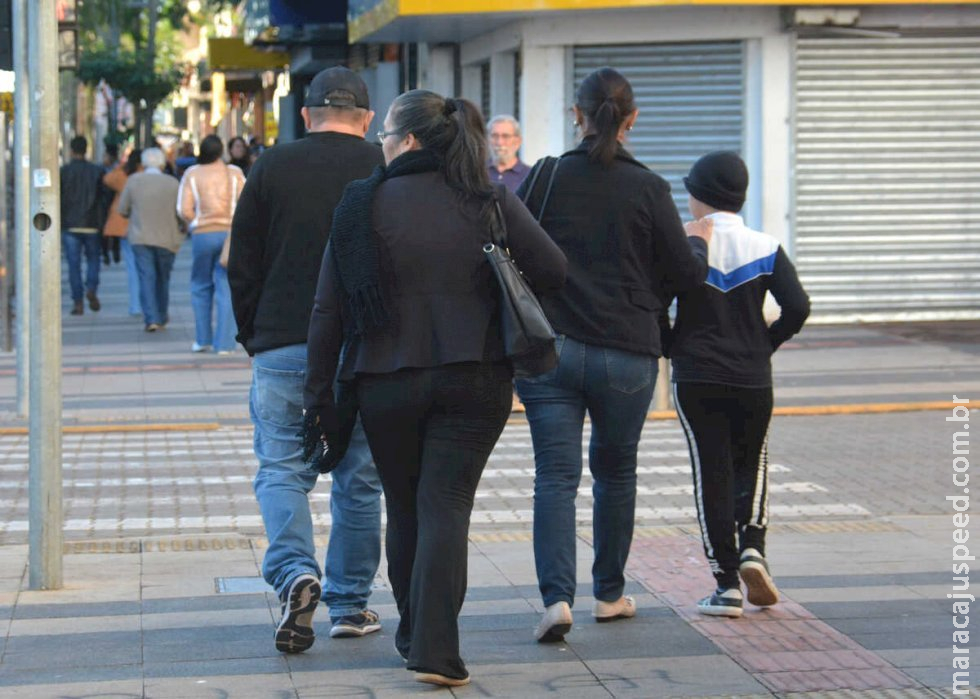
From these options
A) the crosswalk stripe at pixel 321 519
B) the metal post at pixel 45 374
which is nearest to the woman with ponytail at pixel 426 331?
the metal post at pixel 45 374

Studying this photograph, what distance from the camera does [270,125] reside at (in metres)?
47.8

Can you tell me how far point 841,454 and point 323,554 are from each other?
4053 millimetres

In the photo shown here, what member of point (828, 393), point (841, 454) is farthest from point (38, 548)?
point (828, 393)

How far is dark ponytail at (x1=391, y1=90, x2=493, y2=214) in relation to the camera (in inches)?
198

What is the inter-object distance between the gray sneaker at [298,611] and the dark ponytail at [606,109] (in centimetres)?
160

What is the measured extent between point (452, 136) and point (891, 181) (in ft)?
46.3

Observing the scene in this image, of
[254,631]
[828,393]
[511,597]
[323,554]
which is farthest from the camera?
[828,393]

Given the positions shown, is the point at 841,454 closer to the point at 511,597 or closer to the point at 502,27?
the point at 511,597

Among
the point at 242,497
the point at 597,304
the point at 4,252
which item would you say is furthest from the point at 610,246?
the point at 4,252

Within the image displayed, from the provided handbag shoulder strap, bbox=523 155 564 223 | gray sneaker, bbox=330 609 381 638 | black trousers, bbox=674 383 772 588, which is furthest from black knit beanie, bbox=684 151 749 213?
gray sneaker, bbox=330 609 381 638

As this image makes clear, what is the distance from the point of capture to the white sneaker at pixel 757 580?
599 centimetres

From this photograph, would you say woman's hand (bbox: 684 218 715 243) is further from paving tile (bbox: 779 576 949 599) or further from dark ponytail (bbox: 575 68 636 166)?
paving tile (bbox: 779 576 949 599)

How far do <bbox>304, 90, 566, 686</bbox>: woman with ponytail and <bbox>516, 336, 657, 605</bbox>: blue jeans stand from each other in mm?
634

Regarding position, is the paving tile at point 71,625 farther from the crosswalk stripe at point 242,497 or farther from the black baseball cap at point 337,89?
the crosswalk stripe at point 242,497
